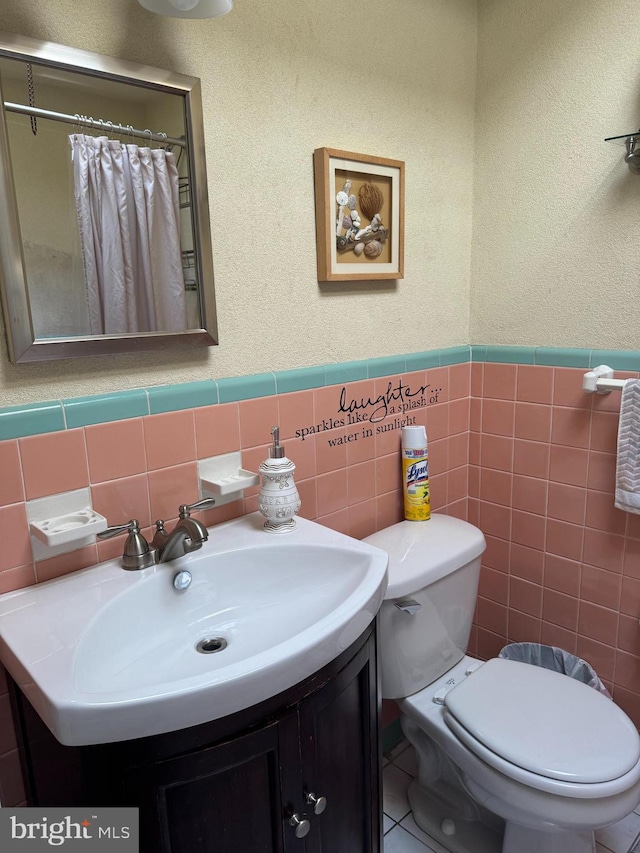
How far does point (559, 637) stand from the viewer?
1.75 meters

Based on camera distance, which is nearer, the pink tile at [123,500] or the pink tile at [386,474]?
the pink tile at [123,500]

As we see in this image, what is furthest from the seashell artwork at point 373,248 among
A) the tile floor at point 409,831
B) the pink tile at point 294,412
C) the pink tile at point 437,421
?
the tile floor at point 409,831

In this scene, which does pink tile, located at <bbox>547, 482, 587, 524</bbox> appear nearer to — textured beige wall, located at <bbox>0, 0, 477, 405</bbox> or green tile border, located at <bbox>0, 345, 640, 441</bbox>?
green tile border, located at <bbox>0, 345, 640, 441</bbox>

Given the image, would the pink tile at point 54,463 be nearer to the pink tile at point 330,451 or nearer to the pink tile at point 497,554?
the pink tile at point 330,451

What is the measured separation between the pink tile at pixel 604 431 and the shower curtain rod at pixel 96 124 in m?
1.22

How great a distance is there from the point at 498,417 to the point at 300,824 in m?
1.25

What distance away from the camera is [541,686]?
1399 millimetres

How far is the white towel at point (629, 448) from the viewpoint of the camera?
1.42m

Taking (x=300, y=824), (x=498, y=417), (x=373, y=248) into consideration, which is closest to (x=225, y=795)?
(x=300, y=824)

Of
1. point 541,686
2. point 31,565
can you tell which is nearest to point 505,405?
point 541,686

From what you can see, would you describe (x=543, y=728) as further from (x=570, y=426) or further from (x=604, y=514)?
(x=570, y=426)

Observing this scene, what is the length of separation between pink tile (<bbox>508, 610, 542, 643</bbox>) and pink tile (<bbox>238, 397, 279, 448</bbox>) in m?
1.06

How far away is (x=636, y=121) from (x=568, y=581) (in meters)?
1.23

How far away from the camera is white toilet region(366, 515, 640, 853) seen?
117cm
